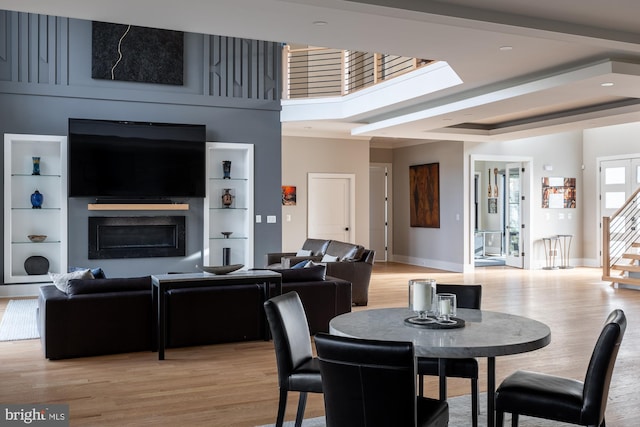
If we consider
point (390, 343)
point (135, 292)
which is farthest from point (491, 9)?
point (135, 292)

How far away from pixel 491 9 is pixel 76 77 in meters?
6.21

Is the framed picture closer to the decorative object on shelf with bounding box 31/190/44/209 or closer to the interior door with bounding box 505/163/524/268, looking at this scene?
the interior door with bounding box 505/163/524/268

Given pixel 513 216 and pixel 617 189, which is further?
pixel 513 216

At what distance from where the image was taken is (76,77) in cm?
854

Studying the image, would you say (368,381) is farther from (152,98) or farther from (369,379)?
(152,98)

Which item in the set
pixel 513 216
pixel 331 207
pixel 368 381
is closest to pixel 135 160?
pixel 331 207

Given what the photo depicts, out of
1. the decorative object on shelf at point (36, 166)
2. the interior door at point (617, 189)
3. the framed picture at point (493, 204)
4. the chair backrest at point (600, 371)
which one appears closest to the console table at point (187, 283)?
the chair backrest at point (600, 371)

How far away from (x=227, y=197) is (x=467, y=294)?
20.1 feet

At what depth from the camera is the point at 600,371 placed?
8.58 ft

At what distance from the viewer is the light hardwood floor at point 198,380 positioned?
151 inches

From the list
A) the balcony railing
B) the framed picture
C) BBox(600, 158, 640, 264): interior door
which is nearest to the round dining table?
the balcony railing

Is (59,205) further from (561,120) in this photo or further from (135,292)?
(561,120)

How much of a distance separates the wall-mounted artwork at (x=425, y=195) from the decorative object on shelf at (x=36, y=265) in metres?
7.68

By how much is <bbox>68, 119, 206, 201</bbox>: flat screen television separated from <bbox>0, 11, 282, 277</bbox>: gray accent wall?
25 cm
